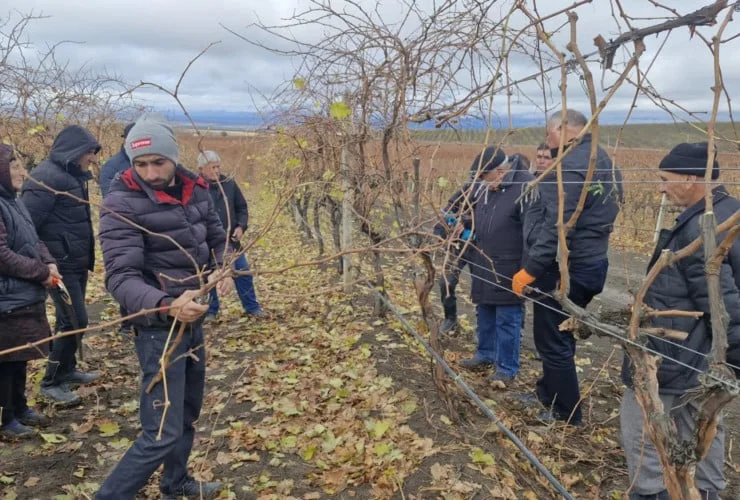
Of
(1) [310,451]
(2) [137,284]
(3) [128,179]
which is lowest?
(1) [310,451]

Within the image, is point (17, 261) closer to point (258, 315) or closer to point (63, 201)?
point (63, 201)

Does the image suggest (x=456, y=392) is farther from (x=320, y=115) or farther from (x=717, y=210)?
(x=320, y=115)

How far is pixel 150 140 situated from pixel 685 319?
2.52m

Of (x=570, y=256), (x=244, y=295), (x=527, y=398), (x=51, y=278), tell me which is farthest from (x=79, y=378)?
(x=570, y=256)

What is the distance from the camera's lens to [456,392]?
12.2 feet

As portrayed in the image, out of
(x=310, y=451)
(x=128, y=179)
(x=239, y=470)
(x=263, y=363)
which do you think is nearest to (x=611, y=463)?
(x=310, y=451)

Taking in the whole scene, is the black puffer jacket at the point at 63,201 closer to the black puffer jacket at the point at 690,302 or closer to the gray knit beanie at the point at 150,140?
the gray knit beanie at the point at 150,140

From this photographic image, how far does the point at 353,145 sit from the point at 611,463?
11.8ft

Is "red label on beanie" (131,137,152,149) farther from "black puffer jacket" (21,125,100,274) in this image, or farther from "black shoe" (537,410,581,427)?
"black shoe" (537,410,581,427)

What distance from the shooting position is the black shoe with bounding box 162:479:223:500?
2.78 meters

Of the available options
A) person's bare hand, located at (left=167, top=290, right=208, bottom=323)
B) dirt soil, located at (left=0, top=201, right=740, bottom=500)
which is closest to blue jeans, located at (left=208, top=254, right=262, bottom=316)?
dirt soil, located at (left=0, top=201, right=740, bottom=500)

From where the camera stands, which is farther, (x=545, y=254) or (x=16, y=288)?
(x=545, y=254)

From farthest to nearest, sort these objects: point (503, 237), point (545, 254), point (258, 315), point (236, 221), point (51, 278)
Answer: point (258, 315)
point (236, 221)
point (503, 237)
point (545, 254)
point (51, 278)

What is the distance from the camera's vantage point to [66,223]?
4.04m
